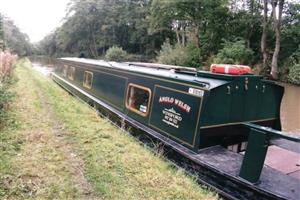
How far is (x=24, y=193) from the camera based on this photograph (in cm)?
338

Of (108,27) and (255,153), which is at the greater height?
(108,27)

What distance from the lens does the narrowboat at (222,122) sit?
3443 mm

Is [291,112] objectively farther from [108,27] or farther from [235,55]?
[108,27]

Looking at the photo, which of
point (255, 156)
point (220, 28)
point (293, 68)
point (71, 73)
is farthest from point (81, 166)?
point (220, 28)

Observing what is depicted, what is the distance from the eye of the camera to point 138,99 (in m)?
5.89

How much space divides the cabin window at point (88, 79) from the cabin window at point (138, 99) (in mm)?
2710

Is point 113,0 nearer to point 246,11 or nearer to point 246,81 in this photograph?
point 246,11

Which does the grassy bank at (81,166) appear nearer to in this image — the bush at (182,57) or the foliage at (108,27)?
the bush at (182,57)

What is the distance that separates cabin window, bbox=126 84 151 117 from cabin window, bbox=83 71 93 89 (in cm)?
271

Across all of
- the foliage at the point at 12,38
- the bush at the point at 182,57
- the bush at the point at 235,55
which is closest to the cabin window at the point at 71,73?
the bush at the point at 235,55

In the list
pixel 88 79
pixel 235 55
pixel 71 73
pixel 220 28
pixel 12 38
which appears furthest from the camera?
pixel 12 38

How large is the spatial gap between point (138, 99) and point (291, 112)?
673 cm

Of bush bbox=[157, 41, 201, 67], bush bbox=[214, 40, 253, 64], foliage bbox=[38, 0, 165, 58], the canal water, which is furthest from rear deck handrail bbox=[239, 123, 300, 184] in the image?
foliage bbox=[38, 0, 165, 58]

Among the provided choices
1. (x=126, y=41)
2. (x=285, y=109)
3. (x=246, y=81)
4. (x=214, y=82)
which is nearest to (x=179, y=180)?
(x=214, y=82)
